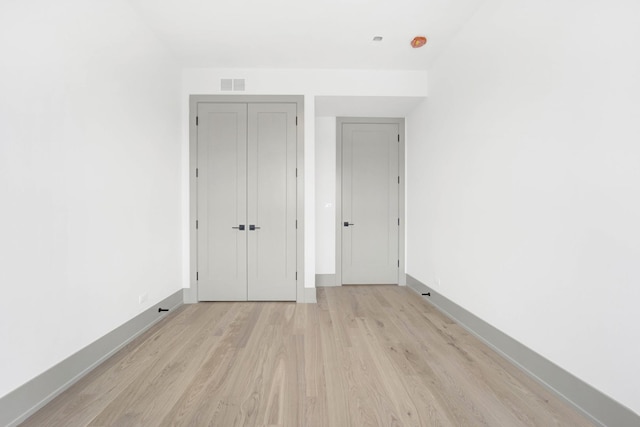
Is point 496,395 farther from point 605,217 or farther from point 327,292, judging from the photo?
point 327,292

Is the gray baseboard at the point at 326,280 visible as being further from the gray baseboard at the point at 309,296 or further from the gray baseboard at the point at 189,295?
the gray baseboard at the point at 189,295

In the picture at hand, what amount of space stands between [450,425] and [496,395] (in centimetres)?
49

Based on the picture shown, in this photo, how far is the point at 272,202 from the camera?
12.3 ft

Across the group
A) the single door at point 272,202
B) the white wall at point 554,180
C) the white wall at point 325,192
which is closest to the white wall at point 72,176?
the single door at point 272,202

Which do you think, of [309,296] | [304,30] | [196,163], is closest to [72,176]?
[196,163]

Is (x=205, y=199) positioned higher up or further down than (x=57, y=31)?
further down

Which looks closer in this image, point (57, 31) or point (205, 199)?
point (57, 31)

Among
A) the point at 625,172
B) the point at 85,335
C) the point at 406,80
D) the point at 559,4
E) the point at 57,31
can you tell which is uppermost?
the point at 406,80

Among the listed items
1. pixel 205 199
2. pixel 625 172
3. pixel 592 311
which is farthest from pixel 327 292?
pixel 625 172

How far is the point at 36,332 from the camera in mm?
1720

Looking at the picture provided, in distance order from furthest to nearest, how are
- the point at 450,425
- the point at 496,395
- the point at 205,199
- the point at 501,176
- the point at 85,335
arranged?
the point at 205,199, the point at 501,176, the point at 85,335, the point at 496,395, the point at 450,425

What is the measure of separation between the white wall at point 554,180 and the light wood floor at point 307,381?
384mm

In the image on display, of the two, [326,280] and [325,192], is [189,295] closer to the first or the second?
[326,280]

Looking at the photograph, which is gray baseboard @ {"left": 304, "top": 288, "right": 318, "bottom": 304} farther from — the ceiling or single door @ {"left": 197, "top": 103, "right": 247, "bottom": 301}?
the ceiling
